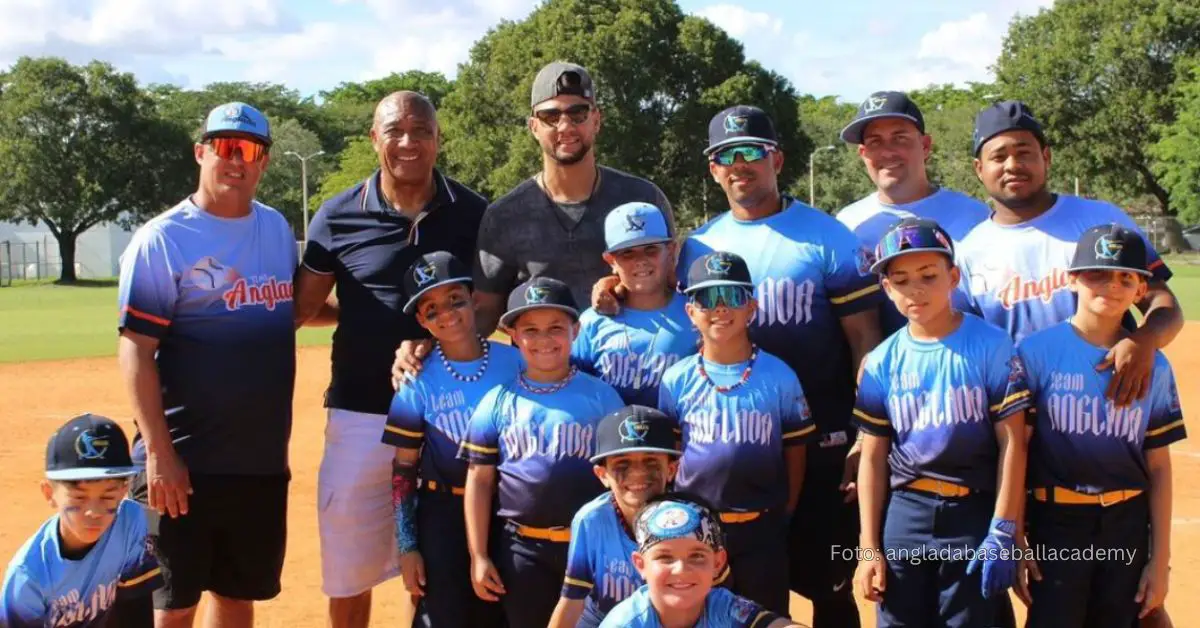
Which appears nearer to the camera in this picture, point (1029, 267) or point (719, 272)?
point (719, 272)

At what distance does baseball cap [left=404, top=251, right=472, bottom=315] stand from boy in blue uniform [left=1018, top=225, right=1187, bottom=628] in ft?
7.78

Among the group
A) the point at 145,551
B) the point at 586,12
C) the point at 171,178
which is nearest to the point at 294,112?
the point at 171,178

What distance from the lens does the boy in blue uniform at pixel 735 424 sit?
4.77 m

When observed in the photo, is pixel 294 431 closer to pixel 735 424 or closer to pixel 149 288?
pixel 149 288

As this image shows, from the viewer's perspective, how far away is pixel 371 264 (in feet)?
19.0

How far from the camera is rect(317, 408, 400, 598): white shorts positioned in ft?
19.1

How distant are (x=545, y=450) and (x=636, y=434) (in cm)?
61

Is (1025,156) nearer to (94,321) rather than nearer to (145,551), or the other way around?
(145,551)

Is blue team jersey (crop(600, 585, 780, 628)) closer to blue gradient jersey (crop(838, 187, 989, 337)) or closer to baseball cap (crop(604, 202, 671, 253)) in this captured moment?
baseball cap (crop(604, 202, 671, 253))

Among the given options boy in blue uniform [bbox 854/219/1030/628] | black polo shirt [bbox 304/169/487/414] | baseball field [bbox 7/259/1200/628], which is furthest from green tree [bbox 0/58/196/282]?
boy in blue uniform [bbox 854/219/1030/628]

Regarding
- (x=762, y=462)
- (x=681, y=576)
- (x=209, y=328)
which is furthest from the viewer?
(x=209, y=328)

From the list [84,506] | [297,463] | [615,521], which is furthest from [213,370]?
[297,463]

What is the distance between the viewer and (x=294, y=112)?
91.6m

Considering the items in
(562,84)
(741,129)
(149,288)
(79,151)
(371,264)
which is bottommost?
(149,288)
